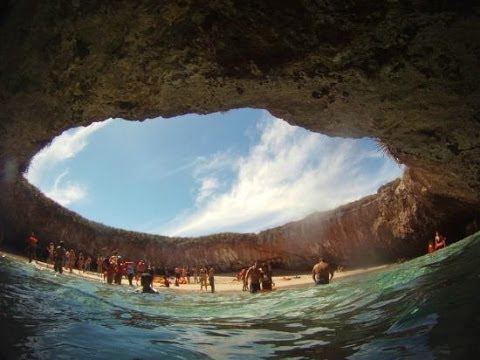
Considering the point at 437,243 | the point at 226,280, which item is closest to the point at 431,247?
the point at 437,243

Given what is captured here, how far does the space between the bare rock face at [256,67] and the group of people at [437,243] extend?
807 cm

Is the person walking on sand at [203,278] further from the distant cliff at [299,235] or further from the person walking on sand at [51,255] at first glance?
the person walking on sand at [51,255]

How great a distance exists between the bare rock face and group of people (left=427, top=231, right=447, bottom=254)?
8.07m

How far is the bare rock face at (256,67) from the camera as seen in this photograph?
14.4 feet

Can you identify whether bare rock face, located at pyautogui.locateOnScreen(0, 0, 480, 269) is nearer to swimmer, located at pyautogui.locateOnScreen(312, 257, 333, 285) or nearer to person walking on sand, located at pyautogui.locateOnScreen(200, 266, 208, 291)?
swimmer, located at pyautogui.locateOnScreen(312, 257, 333, 285)

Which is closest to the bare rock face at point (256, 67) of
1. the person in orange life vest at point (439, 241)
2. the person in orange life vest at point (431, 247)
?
the person in orange life vest at point (439, 241)

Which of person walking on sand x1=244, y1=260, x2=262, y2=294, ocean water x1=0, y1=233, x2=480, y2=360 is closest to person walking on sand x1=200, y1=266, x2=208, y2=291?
person walking on sand x1=244, y1=260, x2=262, y2=294

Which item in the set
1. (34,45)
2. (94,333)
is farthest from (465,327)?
(34,45)

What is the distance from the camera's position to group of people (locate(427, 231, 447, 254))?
15.9m

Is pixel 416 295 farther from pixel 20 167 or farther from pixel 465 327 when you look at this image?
pixel 20 167

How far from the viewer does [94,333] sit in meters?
6.54

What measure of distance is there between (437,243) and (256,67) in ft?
45.1

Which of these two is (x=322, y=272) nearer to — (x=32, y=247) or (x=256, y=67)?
(x=256, y=67)

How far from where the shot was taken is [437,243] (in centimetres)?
1617
